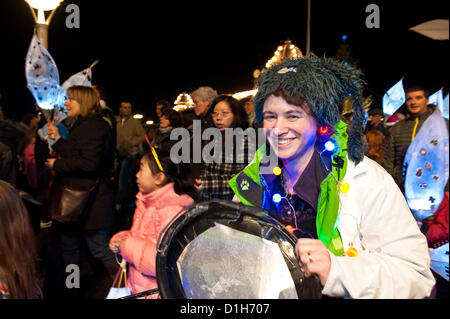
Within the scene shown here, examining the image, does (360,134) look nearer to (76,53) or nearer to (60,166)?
(60,166)

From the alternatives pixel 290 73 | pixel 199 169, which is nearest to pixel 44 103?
pixel 199 169

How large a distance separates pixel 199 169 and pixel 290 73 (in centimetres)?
225

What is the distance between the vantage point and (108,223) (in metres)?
4.07

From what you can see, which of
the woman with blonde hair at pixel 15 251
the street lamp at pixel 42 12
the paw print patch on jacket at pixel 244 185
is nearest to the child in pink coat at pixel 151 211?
the woman with blonde hair at pixel 15 251

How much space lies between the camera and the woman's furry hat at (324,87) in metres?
1.61

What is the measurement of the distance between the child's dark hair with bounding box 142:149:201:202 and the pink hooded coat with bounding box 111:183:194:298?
0.09 metres

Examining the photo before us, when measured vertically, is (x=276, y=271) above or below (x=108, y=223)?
above

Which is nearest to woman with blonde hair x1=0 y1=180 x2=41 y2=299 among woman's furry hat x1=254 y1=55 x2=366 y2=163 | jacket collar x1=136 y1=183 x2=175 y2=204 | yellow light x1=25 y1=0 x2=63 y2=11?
jacket collar x1=136 y1=183 x2=175 y2=204

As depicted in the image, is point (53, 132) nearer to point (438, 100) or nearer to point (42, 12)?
point (42, 12)

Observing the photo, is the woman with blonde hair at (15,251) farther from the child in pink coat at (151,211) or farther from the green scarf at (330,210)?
the green scarf at (330,210)

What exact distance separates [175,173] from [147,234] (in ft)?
2.25

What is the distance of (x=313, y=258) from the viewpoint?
1.11 metres

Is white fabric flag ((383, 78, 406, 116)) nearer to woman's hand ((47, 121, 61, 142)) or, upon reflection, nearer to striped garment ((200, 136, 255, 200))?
striped garment ((200, 136, 255, 200))

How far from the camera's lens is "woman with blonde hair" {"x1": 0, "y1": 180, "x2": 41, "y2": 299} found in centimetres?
184
